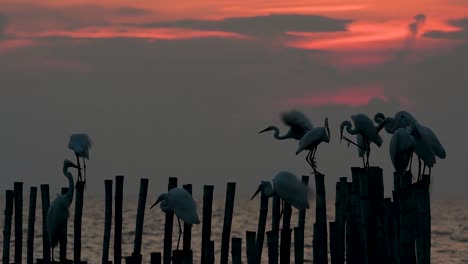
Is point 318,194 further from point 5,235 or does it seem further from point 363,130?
point 5,235

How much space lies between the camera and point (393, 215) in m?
14.5

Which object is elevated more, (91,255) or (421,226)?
(421,226)

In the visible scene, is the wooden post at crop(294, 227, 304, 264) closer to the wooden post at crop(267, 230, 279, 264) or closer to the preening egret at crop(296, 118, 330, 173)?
the wooden post at crop(267, 230, 279, 264)

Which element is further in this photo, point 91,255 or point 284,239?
point 91,255

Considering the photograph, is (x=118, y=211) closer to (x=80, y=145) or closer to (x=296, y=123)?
(x=80, y=145)

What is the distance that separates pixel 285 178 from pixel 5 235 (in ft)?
19.5

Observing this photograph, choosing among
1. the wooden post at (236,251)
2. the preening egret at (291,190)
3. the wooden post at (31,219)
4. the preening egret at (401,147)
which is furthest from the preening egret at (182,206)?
the wooden post at (31,219)

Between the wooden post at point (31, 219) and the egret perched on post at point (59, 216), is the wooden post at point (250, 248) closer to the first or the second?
the egret perched on post at point (59, 216)

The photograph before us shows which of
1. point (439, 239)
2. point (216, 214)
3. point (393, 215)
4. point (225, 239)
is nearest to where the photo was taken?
point (393, 215)

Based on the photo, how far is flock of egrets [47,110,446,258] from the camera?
623 inches

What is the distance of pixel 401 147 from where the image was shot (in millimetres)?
15352

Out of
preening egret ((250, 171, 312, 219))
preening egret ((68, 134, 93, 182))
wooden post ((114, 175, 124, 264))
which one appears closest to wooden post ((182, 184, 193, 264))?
wooden post ((114, 175, 124, 264))

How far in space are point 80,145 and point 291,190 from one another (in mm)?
5696

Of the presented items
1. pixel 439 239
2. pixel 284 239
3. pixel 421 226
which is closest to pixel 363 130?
pixel 284 239
